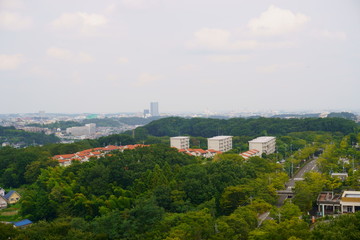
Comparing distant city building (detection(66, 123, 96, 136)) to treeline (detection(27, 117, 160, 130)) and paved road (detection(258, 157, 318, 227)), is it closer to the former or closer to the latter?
treeline (detection(27, 117, 160, 130))

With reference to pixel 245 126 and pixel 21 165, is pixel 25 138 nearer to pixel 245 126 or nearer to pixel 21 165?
pixel 21 165

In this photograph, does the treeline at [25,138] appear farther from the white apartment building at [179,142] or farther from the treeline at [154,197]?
the treeline at [154,197]

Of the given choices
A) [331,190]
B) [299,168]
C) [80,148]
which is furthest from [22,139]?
[331,190]

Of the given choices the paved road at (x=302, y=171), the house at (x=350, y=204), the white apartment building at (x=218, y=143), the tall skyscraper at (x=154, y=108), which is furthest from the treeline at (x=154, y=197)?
the tall skyscraper at (x=154, y=108)

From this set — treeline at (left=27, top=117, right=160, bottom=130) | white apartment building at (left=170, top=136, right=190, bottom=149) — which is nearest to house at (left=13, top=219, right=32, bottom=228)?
white apartment building at (left=170, top=136, right=190, bottom=149)

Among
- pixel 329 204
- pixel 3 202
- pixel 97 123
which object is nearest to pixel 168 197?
pixel 329 204

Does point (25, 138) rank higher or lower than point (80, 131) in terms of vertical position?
higher
